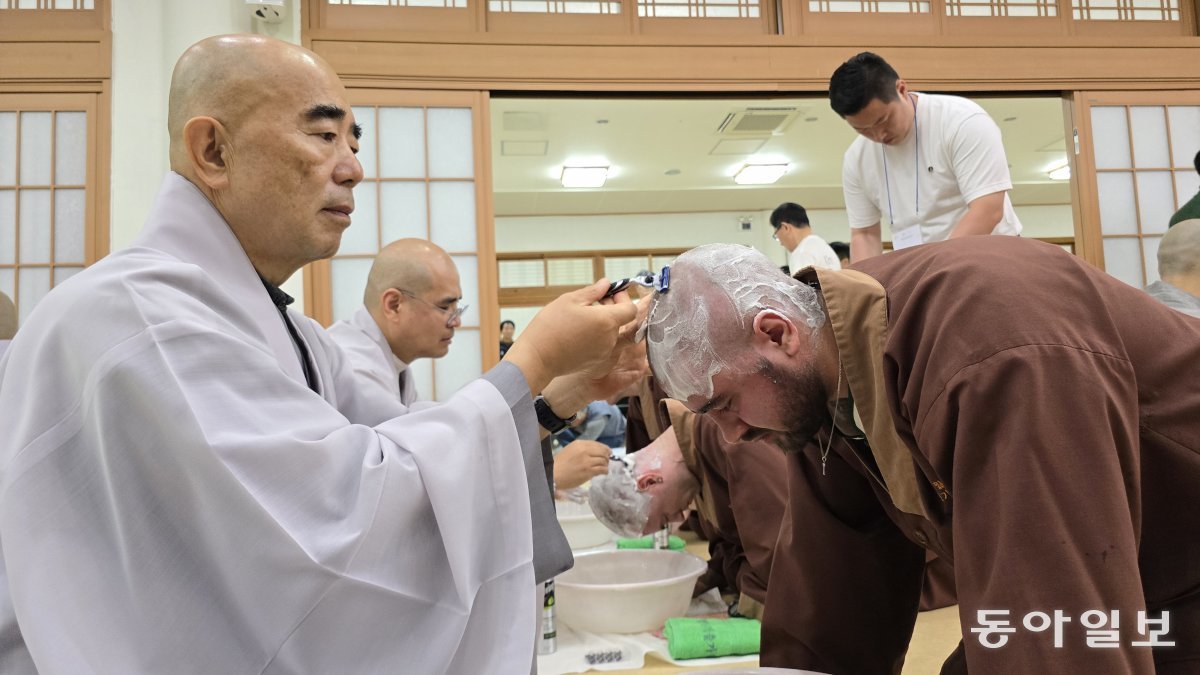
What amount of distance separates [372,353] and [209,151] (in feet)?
5.68

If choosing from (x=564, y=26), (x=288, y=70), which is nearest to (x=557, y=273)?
(x=564, y=26)

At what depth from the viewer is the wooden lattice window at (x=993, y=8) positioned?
499 cm

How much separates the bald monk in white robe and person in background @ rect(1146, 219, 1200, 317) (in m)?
2.73

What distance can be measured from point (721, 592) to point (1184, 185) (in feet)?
15.0

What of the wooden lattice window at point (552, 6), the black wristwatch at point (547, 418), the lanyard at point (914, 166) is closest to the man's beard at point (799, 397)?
the black wristwatch at point (547, 418)

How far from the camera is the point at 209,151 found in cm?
125

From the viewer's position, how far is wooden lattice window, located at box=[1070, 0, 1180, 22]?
5129 millimetres

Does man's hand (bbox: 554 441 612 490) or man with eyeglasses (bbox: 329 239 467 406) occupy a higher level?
man with eyeglasses (bbox: 329 239 467 406)

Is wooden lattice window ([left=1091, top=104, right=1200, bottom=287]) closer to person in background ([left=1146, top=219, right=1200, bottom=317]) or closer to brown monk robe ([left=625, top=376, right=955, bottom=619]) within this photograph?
person in background ([left=1146, top=219, right=1200, bottom=317])

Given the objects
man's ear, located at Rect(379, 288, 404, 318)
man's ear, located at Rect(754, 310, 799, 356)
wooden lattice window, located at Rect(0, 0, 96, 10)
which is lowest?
man's ear, located at Rect(754, 310, 799, 356)

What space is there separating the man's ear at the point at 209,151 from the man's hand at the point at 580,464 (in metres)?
1.45

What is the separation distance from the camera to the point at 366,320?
3096 millimetres

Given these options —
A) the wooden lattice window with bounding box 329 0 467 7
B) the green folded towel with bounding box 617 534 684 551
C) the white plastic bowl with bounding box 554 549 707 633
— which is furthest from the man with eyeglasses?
the wooden lattice window with bounding box 329 0 467 7

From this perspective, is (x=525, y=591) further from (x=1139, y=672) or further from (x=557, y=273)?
(x=557, y=273)
